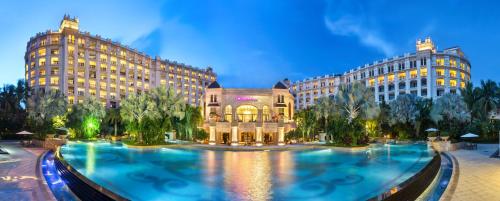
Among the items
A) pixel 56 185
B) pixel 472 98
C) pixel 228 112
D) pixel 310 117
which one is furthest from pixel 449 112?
pixel 56 185

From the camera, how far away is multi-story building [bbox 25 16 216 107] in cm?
9525

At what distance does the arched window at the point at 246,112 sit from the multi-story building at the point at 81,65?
40099mm

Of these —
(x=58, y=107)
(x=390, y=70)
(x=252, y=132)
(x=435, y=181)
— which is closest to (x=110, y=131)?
(x=58, y=107)

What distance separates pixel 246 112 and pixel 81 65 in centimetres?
6374

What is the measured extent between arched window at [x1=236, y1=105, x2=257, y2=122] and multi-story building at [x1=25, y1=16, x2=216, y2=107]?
132 ft

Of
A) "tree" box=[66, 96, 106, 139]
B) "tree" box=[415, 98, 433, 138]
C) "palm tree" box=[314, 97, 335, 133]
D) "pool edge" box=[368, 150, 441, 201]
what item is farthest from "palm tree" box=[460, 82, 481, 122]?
"tree" box=[66, 96, 106, 139]

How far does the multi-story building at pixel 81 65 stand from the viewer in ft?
313

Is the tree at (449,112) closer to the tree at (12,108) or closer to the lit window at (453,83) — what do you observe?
the lit window at (453,83)

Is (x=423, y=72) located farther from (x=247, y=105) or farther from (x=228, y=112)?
(x=228, y=112)

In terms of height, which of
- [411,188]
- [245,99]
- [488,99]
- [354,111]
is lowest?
[411,188]

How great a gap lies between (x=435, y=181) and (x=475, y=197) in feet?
12.3

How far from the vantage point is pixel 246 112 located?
59469 millimetres

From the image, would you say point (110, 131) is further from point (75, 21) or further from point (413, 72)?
point (413, 72)

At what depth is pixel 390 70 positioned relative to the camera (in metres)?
107
